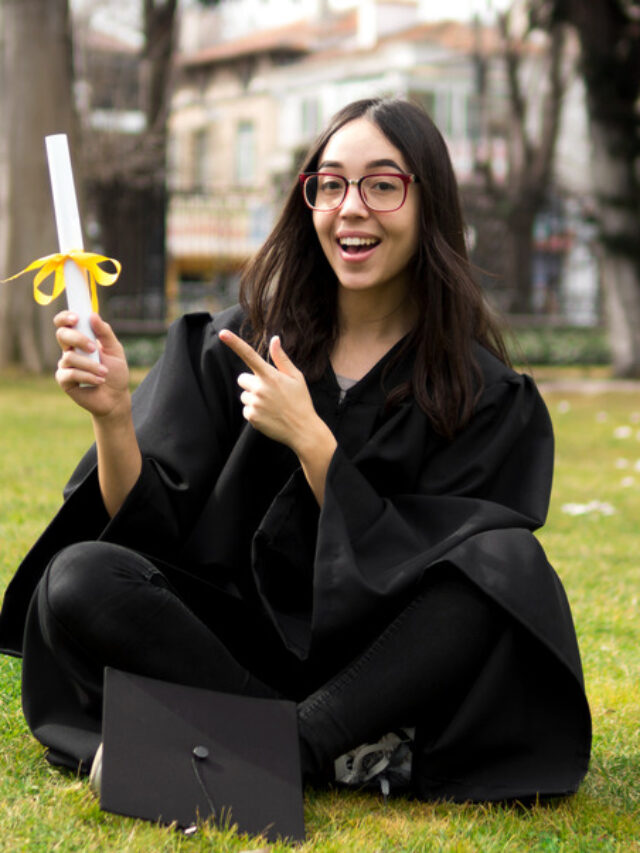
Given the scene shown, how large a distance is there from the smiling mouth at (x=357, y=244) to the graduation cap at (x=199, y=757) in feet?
3.59

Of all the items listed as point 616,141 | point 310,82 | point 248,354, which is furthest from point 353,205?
point 310,82

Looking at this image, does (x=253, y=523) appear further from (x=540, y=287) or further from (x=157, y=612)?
(x=540, y=287)

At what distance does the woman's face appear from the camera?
3.16 m

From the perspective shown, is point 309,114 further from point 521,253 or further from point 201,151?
point 521,253

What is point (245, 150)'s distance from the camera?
4553 cm

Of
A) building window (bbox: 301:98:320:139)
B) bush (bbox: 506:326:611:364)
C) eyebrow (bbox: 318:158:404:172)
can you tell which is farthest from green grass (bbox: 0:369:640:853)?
building window (bbox: 301:98:320:139)

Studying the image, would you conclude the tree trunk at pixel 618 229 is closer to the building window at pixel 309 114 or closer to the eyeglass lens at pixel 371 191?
the eyeglass lens at pixel 371 191

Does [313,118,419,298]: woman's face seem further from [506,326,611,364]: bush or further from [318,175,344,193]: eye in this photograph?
[506,326,611,364]: bush

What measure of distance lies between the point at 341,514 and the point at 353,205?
0.76 m

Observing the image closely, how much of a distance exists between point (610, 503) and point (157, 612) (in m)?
5.07

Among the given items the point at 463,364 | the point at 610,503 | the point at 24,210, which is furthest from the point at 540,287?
the point at 463,364

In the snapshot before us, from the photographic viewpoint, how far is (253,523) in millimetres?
3168

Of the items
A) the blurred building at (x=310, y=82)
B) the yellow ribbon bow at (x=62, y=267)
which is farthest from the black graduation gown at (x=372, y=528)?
the blurred building at (x=310, y=82)

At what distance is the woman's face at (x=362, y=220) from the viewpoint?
316 cm
